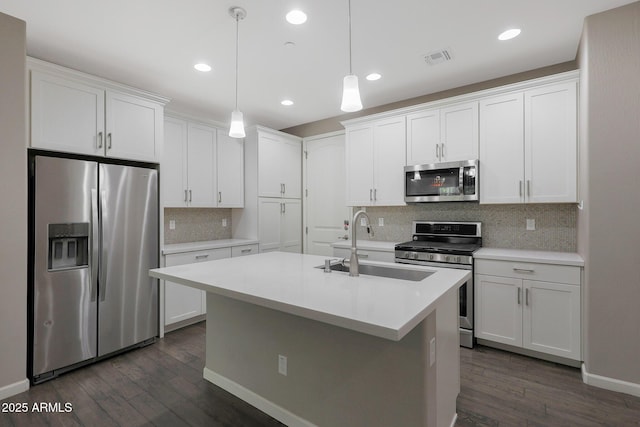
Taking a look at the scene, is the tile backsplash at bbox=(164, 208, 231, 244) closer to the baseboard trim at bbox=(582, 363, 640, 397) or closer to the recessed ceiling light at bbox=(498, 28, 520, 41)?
the recessed ceiling light at bbox=(498, 28, 520, 41)

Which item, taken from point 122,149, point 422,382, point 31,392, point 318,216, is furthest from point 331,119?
point 31,392

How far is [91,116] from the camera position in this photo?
286 centimetres

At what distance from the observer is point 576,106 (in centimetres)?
278

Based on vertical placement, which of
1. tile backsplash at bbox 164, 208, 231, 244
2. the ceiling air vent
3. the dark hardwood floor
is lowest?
the dark hardwood floor

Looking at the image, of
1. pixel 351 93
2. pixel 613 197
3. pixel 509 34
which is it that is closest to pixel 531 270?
pixel 613 197

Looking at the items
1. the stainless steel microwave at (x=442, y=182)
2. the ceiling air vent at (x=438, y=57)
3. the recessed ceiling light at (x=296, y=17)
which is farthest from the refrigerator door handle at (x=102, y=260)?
the ceiling air vent at (x=438, y=57)

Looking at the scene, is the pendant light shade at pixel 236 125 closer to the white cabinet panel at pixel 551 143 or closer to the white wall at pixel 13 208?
the white wall at pixel 13 208

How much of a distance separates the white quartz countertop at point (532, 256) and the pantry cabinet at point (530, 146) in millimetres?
496

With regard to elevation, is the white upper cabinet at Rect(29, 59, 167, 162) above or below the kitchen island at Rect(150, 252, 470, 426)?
above

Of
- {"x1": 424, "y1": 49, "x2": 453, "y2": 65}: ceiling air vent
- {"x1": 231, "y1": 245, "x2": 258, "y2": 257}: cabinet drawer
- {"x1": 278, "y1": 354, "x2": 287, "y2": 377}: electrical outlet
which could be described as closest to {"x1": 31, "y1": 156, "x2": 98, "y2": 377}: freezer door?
{"x1": 231, "y1": 245, "x2": 258, "y2": 257}: cabinet drawer

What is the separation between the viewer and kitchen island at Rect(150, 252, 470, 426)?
4.53 ft

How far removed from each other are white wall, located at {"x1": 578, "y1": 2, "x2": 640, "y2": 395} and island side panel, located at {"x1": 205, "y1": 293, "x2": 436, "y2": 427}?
1715 mm

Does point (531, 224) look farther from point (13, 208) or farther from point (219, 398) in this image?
point (13, 208)

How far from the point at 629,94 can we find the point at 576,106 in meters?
0.54
